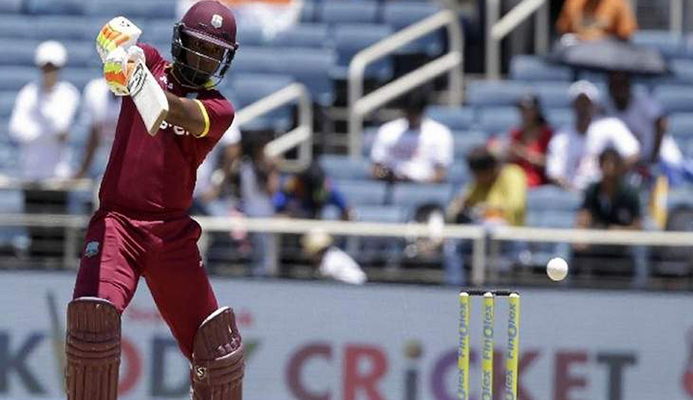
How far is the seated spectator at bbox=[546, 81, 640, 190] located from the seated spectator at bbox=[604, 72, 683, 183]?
11 cm

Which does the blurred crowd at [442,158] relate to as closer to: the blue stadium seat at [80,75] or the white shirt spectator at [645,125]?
the white shirt spectator at [645,125]

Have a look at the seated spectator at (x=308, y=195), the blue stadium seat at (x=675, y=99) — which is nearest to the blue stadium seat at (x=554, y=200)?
the seated spectator at (x=308, y=195)

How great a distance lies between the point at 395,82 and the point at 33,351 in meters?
4.07

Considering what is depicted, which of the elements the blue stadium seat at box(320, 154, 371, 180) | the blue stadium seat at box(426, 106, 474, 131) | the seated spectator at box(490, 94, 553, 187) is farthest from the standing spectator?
the blue stadium seat at box(426, 106, 474, 131)

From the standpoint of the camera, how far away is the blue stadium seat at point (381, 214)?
12.3 metres

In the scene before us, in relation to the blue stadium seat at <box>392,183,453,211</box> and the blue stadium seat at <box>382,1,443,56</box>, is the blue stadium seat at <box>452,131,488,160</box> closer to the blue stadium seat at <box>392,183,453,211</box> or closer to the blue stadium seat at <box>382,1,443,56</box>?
the blue stadium seat at <box>392,183,453,211</box>

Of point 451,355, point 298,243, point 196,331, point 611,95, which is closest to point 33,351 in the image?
point 298,243

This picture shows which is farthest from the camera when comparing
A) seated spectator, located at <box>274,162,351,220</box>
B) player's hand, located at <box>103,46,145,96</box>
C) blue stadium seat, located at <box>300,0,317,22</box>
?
blue stadium seat, located at <box>300,0,317,22</box>

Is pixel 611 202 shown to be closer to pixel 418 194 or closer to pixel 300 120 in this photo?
pixel 418 194

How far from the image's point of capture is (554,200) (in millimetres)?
12188

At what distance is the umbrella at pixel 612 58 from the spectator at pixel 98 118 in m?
3.23

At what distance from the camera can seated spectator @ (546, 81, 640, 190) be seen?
12.0m

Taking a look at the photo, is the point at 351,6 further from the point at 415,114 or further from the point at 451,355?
the point at 451,355

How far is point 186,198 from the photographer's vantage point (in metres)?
7.64
